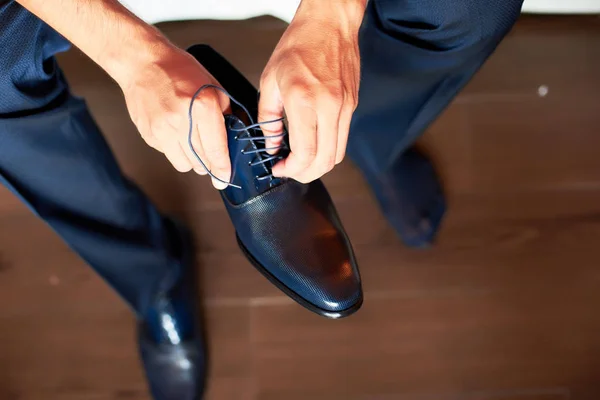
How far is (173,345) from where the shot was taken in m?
0.95

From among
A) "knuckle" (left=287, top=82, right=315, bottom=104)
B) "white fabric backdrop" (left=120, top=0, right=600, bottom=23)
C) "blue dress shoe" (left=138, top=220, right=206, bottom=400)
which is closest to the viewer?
"knuckle" (left=287, top=82, right=315, bottom=104)

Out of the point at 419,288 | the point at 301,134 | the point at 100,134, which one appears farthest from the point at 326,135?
the point at 419,288

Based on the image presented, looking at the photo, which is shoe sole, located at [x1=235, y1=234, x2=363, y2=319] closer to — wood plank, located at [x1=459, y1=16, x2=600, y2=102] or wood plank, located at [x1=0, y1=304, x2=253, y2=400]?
wood plank, located at [x1=0, y1=304, x2=253, y2=400]

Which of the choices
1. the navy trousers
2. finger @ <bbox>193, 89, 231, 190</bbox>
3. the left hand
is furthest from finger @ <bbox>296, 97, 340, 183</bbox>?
the navy trousers

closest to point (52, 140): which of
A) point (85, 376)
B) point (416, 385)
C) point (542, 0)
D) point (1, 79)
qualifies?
point (1, 79)

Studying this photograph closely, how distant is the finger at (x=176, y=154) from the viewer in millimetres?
554

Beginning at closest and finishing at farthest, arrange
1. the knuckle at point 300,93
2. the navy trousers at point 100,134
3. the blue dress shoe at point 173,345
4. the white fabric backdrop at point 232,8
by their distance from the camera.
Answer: the knuckle at point 300,93
the navy trousers at point 100,134
the blue dress shoe at point 173,345
the white fabric backdrop at point 232,8

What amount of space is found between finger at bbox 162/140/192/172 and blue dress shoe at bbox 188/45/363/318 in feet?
0.31

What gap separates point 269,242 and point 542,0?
0.84m

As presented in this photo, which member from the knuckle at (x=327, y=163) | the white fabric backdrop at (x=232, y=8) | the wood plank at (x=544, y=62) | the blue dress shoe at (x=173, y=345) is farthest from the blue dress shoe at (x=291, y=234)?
the wood plank at (x=544, y=62)

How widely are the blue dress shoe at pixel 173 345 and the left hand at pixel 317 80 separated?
18.3 inches

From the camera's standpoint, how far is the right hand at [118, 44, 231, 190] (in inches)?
20.6

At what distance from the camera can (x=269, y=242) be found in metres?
0.70

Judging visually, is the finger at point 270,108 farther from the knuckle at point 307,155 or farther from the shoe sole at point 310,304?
the shoe sole at point 310,304
